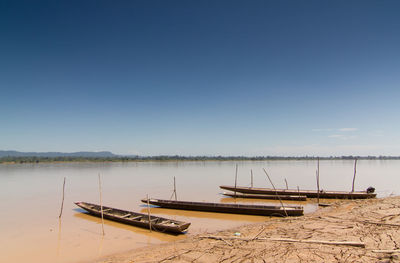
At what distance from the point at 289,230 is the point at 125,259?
473 cm

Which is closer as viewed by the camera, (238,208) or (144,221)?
(144,221)

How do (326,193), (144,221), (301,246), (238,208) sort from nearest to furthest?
(301,246) < (144,221) < (238,208) < (326,193)

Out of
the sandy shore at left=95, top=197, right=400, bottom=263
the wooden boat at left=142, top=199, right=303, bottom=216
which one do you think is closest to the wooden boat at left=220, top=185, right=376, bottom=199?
the wooden boat at left=142, top=199, right=303, bottom=216

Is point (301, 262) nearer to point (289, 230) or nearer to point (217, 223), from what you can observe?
point (289, 230)

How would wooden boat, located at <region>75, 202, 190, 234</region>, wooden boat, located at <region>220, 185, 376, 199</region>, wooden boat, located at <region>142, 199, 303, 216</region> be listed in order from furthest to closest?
wooden boat, located at <region>220, 185, 376, 199</region>, wooden boat, located at <region>142, 199, 303, 216</region>, wooden boat, located at <region>75, 202, 190, 234</region>

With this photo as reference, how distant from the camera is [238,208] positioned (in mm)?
11156

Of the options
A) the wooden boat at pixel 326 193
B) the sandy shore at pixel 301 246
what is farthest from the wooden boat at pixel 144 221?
the wooden boat at pixel 326 193

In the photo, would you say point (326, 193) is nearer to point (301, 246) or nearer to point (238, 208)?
point (238, 208)

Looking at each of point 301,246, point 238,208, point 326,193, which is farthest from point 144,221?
point 326,193

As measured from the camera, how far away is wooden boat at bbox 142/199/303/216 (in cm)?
1015

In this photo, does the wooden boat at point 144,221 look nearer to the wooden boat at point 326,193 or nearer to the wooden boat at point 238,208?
the wooden boat at point 238,208

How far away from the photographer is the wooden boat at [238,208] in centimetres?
1015

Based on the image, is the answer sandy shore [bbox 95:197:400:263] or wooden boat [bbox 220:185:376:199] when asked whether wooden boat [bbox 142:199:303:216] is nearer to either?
sandy shore [bbox 95:197:400:263]

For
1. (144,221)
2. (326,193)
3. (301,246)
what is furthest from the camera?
(326,193)
